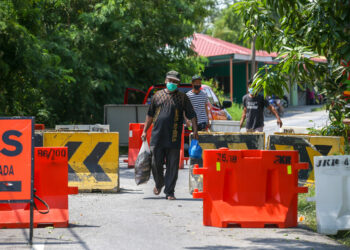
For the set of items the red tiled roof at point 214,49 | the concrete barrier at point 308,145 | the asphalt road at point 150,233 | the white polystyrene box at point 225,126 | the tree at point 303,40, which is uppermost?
the red tiled roof at point 214,49

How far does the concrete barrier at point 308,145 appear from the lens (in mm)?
10789

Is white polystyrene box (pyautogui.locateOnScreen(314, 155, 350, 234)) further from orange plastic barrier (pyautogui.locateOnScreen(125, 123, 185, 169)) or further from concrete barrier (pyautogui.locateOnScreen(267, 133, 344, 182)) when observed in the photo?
orange plastic barrier (pyautogui.locateOnScreen(125, 123, 185, 169))

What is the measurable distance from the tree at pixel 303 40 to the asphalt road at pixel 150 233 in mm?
1846

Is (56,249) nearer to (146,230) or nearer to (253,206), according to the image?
(146,230)

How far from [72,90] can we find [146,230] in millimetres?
13960

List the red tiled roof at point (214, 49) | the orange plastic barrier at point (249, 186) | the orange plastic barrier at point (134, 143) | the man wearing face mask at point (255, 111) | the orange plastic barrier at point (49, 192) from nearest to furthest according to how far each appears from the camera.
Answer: the orange plastic barrier at point (49, 192) → the orange plastic barrier at point (249, 186) → the man wearing face mask at point (255, 111) → the orange plastic barrier at point (134, 143) → the red tiled roof at point (214, 49)

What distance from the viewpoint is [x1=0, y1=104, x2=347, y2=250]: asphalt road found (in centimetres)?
697

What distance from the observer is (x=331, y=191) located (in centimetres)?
766

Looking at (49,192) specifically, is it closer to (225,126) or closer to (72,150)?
(72,150)

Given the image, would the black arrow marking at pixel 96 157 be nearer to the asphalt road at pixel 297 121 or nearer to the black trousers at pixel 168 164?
the black trousers at pixel 168 164

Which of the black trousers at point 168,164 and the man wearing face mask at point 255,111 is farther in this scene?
the man wearing face mask at point 255,111

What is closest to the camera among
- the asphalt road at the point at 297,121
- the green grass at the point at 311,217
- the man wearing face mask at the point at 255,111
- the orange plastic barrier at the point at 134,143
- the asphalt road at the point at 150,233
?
the asphalt road at the point at 150,233

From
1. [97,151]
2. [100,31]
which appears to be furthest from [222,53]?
[97,151]

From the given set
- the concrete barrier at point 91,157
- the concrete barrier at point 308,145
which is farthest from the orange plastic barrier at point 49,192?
the concrete barrier at point 308,145
